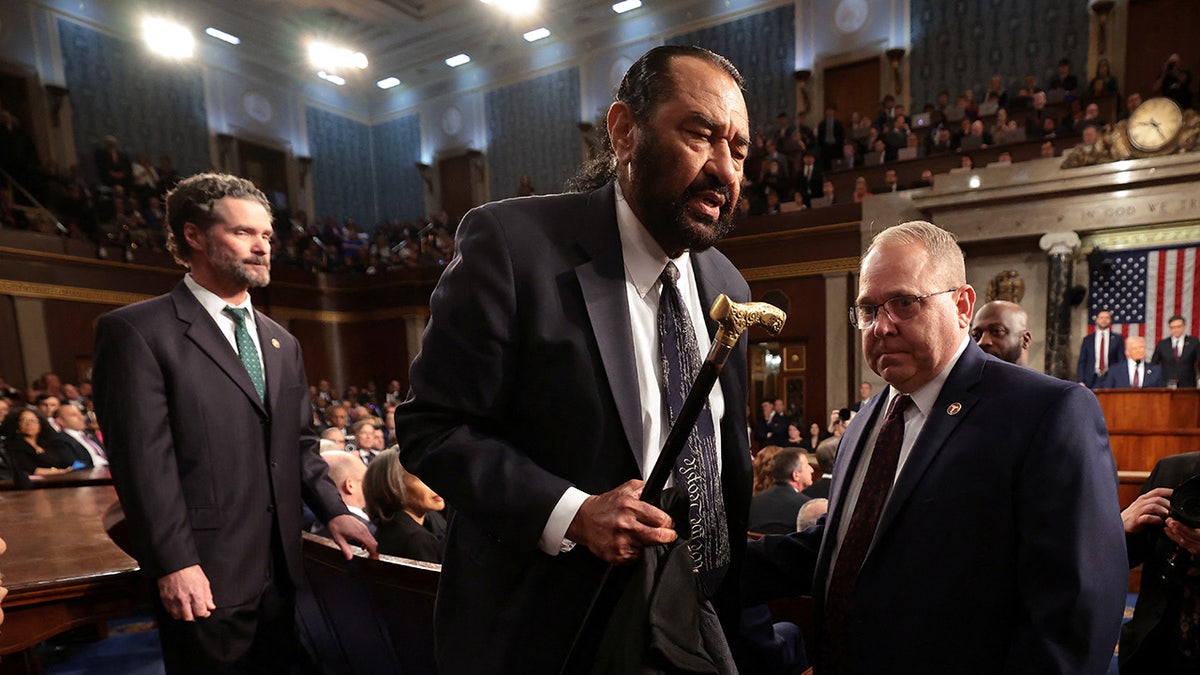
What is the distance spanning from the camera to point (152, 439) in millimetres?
1578

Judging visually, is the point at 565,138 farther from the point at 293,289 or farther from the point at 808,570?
the point at 808,570

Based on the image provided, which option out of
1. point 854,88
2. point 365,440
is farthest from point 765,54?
point 365,440

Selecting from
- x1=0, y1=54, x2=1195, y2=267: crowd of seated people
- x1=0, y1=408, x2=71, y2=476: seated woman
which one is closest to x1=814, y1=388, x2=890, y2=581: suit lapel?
x1=0, y1=408, x2=71, y2=476: seated woman

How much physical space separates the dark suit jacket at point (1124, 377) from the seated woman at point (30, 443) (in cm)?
1020

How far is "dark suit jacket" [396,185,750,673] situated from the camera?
A: 955 millimetres

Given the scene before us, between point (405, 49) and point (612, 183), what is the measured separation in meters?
17.0

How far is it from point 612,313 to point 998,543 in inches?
33.4

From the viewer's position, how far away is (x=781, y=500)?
331cm

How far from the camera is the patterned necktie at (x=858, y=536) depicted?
1.34 m

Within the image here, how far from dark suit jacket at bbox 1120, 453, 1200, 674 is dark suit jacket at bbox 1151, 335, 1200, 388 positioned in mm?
7023

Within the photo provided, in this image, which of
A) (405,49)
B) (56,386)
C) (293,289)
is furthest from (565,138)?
(56,386)

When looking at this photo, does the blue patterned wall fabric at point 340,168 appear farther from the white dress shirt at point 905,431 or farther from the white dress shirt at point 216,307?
the white dress shirt at point 905,431

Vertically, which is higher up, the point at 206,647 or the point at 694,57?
the point at 694,57

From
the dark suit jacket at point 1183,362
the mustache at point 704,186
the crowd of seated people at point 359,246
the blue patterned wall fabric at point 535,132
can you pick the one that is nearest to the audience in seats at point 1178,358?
the dark suit jacket at point 1183,362
